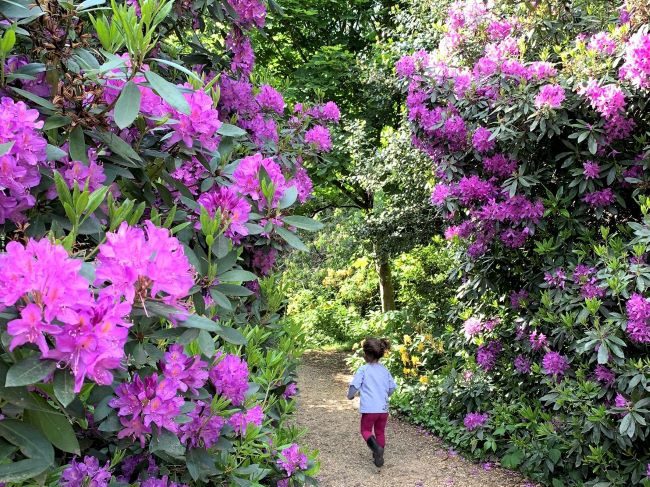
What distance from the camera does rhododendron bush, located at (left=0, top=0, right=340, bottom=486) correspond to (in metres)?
0.70

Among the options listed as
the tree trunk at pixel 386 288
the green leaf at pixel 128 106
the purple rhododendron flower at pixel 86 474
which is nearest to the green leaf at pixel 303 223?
the green leaf at pixel 128 106

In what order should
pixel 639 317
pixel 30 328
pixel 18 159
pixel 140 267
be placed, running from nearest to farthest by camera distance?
pixel 30 328 → pixel 140 267 → pixel 18 159 → pixel 639 317

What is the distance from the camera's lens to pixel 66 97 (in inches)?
42.9

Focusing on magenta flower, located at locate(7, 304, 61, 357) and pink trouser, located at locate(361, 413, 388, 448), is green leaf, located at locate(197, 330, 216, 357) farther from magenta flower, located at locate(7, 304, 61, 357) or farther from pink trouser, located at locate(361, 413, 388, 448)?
pink trouser, located at locate(361, 413, 388, 448)

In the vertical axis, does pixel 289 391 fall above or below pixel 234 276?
below

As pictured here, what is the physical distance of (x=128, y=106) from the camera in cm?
99

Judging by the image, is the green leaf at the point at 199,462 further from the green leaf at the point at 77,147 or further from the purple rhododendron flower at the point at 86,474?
the green leaf at the point at 77,147

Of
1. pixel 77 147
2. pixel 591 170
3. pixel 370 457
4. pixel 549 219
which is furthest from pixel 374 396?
Result: pixel 77 147

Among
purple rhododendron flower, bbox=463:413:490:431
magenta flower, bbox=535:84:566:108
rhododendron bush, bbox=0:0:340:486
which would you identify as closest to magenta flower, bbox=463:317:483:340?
purple rhododendron flower, bbox=463:413:490:431

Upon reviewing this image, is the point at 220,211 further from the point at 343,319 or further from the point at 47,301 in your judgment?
A: the point at 343,319

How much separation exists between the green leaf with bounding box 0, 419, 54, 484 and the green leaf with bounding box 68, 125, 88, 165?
0.54 meters

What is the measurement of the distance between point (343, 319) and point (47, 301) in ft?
32.8

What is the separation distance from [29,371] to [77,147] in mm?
556

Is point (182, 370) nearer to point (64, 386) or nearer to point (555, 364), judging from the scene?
point (64, 386)
